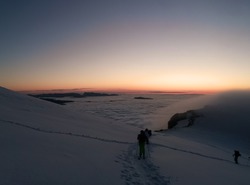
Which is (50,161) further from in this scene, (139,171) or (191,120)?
(191,120)

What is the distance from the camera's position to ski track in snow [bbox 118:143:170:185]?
44.5ft

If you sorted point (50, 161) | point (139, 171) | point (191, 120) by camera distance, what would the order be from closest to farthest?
1. point (50, 161)
2. point (139, 171)
3. point (191, 120)

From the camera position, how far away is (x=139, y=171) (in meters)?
15.5

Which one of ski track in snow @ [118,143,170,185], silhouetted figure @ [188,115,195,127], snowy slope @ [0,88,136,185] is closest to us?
snowy slope @ [0,88,136,185]

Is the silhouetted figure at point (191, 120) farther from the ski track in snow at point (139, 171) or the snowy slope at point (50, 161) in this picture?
the snowy slope at point (50, 161)

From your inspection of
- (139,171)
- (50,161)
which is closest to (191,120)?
(139,171)

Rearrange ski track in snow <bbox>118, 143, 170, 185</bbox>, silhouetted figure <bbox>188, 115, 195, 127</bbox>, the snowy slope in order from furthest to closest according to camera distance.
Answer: silhouetted figure <bbox>188, 115, 195, 127</bbox> → ski track in snow <bbox>118, 143, 170, 185</bbox> → the snowy slope

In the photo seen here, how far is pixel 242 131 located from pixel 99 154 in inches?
1517

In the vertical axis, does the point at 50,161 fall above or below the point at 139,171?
above

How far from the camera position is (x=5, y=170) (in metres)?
10.6

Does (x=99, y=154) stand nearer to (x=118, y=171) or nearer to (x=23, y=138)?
(x=118, y=171)

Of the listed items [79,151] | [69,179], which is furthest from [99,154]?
[69,179]

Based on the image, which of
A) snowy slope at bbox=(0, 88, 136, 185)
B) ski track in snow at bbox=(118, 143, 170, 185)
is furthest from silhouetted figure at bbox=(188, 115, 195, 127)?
snowy slope at bbox=(0, 88, 136, 185)

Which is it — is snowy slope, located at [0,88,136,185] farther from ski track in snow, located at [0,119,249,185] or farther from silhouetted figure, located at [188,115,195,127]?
silhouetted figure, located at [188,115,195,127]
